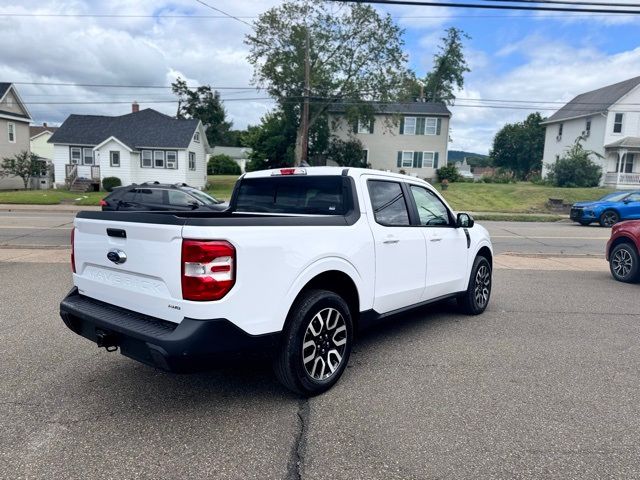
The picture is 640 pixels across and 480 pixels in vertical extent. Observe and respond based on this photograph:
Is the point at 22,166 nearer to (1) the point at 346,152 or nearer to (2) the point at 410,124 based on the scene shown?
(1) the point at 346,152

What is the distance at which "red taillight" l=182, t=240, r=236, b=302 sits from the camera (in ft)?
9.93

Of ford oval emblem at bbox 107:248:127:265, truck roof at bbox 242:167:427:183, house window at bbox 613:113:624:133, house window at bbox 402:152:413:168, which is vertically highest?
house window at bbox 613:113:624:133

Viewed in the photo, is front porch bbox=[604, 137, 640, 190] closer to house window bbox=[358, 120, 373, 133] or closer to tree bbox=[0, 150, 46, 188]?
house window bbox=[358, 120, 373, 133]

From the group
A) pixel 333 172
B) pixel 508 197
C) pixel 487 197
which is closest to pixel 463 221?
pixel 333 172

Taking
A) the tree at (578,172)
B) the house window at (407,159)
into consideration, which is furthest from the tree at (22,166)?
the tree at (578,172)

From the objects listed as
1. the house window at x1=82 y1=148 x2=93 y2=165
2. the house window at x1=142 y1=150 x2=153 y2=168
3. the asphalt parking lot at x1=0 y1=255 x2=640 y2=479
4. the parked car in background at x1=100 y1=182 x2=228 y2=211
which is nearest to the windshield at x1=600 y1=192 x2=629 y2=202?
the parked car in background at x1=100 y1=182 x2=228 y2=211

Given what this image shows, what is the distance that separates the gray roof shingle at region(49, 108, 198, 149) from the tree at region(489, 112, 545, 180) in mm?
49751

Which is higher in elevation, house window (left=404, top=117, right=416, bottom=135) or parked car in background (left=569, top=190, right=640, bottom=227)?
house window (left=404, top=117, right=416, bottom=135)

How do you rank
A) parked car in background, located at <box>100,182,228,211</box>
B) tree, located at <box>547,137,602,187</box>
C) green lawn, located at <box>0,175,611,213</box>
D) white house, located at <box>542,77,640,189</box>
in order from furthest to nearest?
white house, located at <box>542,77,640,189</box>, tree, located at <box>547,137,602,187</box>, green lawn, located at <box>0,175,611,213</box>, parked car in background, located at <box>100,182,228,211</box>

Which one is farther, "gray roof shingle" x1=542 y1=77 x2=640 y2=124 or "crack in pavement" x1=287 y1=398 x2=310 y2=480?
"gray roof shingle" x1=542 y1=77 x2=640 y2=124

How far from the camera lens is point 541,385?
4.09 meters

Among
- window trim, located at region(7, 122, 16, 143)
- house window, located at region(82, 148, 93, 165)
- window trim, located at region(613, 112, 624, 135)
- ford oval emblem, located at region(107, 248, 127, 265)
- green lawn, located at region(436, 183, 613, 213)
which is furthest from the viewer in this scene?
window trim, located at region(613, 112, 624, 135)

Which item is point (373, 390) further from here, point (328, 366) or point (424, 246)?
point (424, 246)

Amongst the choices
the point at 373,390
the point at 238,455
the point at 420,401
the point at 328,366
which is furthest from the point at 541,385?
the point at 238,455
